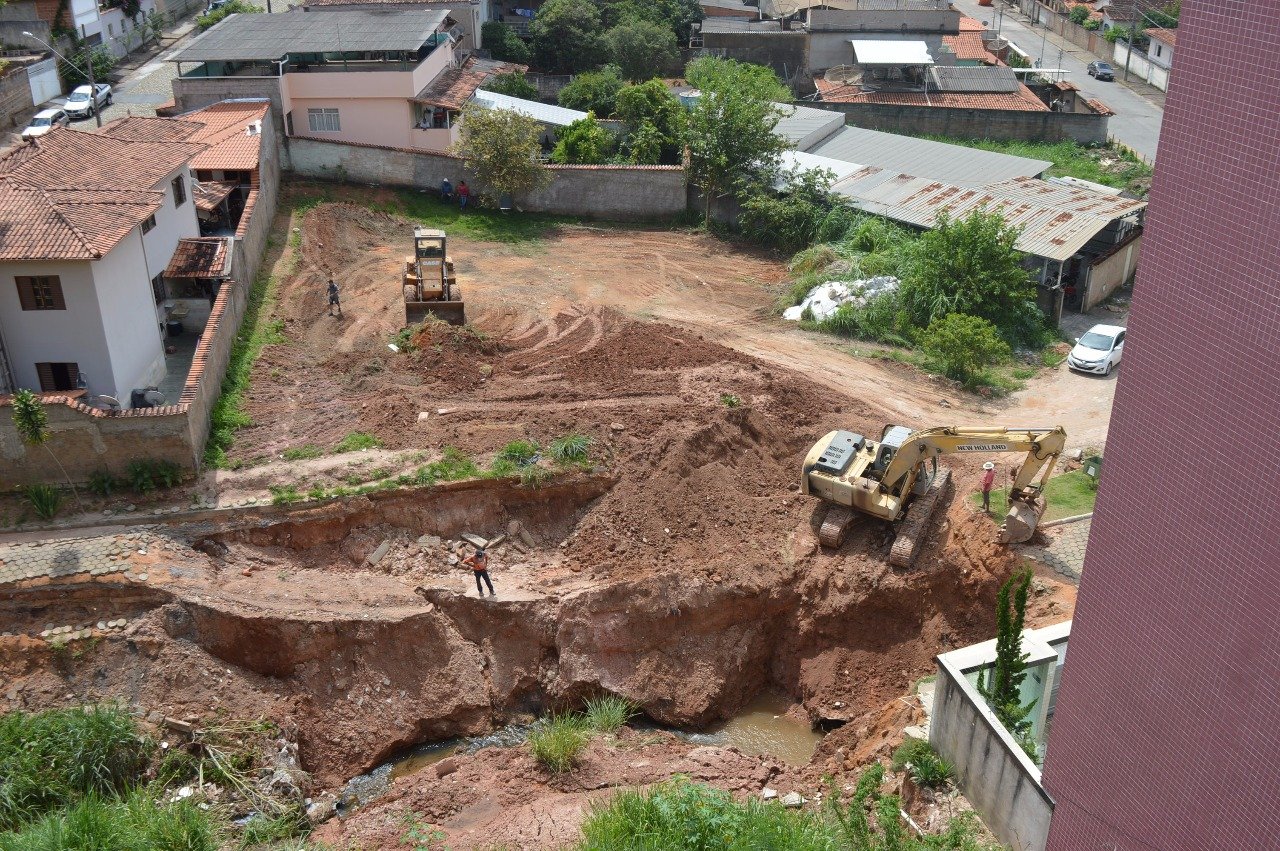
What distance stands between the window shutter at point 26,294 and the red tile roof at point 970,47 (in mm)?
49951

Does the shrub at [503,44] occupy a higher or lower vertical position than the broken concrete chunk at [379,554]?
higher

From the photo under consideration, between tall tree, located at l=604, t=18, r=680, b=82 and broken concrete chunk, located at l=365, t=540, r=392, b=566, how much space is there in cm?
3963

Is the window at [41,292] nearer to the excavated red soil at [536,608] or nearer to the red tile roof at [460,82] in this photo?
the excavated red soil at [536,608]

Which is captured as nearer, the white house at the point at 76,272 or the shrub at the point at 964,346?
the white house at the point at 76,272

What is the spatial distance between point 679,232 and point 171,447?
22.9 meters

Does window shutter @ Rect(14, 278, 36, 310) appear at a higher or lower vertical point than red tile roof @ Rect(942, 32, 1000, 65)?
lower

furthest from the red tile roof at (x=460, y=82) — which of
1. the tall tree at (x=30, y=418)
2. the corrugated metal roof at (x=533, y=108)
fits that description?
the tall tree at (x=30, y=418)

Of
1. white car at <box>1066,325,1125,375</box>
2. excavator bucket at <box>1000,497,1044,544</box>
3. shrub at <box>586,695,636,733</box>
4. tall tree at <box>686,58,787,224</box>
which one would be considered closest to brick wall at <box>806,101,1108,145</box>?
tall tree at <box>686,58,787,224</box>

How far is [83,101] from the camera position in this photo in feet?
156

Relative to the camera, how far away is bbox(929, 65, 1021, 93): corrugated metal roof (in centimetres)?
5494

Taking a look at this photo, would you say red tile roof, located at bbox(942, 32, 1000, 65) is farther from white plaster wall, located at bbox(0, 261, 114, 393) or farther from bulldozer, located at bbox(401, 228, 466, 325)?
white plaster wall, located at bbox(0, 261, 114, 393)

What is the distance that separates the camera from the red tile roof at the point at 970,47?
61062 mm

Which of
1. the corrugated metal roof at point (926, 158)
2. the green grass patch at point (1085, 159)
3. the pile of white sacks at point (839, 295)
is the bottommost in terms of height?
the pile of white sacks at point (839, 295)

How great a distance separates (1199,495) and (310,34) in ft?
135
